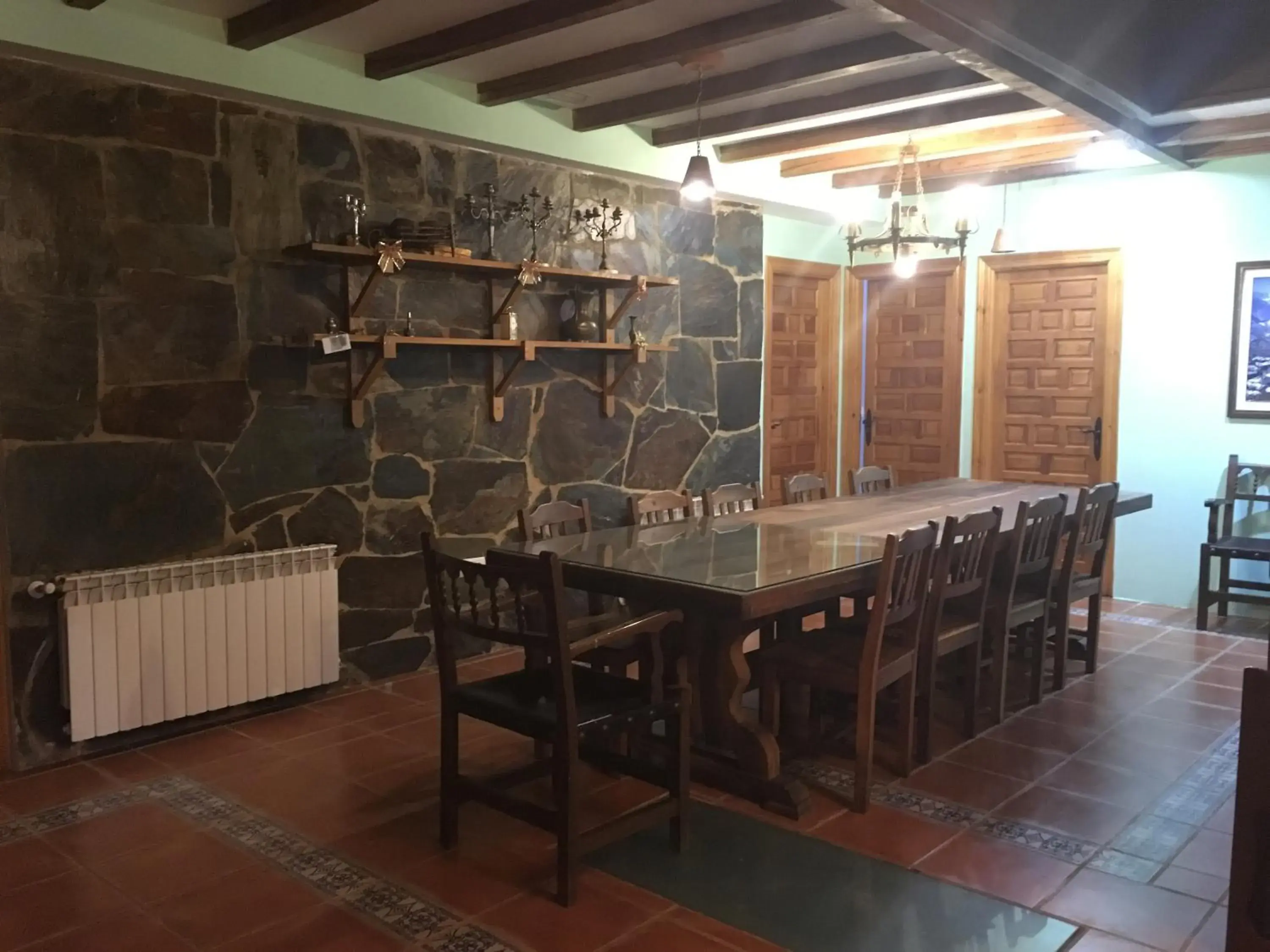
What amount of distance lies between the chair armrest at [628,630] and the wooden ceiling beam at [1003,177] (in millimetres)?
3818

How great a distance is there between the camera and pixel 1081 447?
591cm

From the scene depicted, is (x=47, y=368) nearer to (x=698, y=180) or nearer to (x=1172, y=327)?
(x=698, y=180)

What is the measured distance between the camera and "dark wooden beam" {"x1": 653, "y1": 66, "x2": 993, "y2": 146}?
3.95m

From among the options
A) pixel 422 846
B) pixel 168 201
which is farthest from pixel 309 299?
pixel 422 846

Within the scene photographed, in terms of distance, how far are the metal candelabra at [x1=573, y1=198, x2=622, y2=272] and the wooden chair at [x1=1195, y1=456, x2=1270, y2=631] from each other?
3254 mm

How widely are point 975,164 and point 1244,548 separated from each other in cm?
239

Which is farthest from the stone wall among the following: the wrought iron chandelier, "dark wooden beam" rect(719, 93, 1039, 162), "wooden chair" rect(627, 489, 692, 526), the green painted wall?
the green painted wall

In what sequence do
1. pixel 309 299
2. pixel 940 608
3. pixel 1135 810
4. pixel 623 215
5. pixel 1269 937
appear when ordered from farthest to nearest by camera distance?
pixel 623 215 < pixel 309 299 < pixel 940 608 < pixel 1135 810 < pixel 1269 937

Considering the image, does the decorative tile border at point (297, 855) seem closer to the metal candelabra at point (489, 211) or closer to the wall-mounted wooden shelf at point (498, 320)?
the wall-mounted wooden shelf at point (498, 320)

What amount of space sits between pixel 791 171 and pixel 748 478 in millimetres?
1743

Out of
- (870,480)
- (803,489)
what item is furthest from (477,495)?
(870,480)

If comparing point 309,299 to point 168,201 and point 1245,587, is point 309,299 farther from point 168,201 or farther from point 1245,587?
point 1245,587

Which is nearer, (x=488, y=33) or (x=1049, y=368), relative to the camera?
(x=488, y=33)

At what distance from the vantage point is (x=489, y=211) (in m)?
4.39
